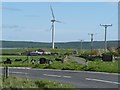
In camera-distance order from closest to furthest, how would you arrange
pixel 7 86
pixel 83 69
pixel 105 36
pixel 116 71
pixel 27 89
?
pixel 27 89
pixel 7 86
pixel 116 71
pixel 83 69
pixel 105 36

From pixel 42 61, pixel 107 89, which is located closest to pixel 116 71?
pixel 107 89

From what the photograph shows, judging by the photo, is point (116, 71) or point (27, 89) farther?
point (116, 71)

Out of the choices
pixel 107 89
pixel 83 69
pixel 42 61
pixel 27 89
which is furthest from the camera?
pixel 42 61

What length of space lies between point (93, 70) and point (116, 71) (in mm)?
2302

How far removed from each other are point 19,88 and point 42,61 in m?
33.6

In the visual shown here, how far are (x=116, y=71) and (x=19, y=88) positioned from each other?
14681 mm

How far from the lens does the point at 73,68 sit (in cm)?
3172

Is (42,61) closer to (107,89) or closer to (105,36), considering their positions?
(107,89)

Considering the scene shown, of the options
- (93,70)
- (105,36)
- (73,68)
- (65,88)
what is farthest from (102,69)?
(105,36)

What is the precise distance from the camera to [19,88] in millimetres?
14297

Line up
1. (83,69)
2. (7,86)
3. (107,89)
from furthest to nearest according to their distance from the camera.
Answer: (83,69) < (107,89) < (7,86)

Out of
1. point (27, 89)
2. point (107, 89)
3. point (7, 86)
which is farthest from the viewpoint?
point (107, 89)

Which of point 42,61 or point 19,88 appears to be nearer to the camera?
point 19,88

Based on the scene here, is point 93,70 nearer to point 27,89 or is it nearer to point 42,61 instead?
point 27,89
